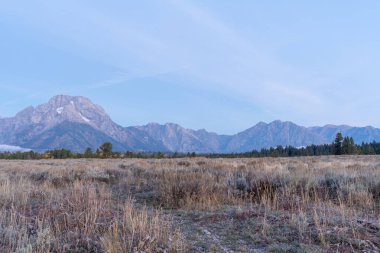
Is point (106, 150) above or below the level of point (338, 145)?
below

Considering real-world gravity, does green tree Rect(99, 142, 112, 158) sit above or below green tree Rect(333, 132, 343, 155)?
below

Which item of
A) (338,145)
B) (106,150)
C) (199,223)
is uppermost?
(338,145)

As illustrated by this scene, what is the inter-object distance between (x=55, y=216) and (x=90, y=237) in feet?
5.72

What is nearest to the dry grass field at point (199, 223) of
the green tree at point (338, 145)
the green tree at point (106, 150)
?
the green tree at point (338, 145)

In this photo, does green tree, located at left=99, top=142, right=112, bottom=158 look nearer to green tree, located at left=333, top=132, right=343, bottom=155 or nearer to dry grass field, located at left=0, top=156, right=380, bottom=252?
green tree, located at left=333, top=132, right=343, bottom=155

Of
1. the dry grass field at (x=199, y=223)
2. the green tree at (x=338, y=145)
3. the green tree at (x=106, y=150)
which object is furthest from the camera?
the green tree at (x=106, y=150)

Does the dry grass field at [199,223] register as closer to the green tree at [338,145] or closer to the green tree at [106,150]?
the green tree at [338,145]

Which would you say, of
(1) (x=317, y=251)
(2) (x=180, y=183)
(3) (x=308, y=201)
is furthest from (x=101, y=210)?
(3) (x=308, y=201)

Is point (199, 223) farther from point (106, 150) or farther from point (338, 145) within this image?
point (106, 150)

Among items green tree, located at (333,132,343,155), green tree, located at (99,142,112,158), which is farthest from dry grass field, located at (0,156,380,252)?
green tree, located at (99,142,112,158)

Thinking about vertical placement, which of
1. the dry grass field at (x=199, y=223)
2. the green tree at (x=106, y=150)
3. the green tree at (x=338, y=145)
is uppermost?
the green tree at (x=338, y=145)

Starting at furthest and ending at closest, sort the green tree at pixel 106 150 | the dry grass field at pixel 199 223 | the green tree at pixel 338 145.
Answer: the green tree at pixel 106 150, the green tree at pixel 338 145, the dry grass field at pixel 199 223

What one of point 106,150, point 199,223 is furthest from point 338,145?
point 199,223

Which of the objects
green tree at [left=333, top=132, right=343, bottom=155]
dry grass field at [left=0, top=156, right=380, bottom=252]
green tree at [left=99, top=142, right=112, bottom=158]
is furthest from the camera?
green tree at [left=99, top=142, right=112, bottom=158]
